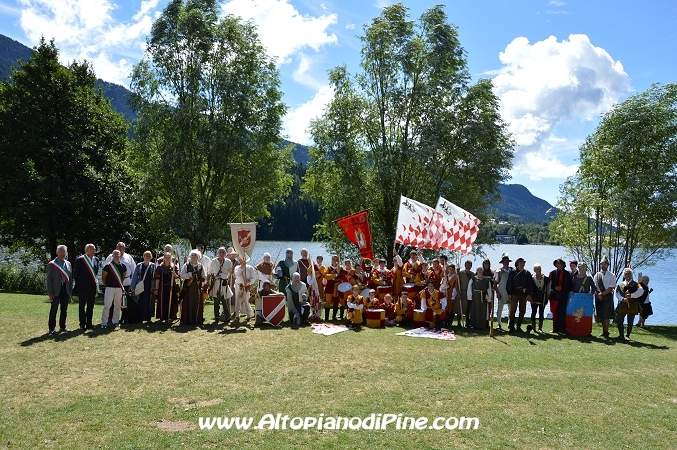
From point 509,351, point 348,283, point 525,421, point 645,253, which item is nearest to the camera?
point 525,421

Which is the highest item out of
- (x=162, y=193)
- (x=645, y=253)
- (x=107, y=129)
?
(x=107, y=129)

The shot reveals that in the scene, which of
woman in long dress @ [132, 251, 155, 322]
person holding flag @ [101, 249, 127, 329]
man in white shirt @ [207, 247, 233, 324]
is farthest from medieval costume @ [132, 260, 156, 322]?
man in white shirt @ [207, 247, 233, 324]

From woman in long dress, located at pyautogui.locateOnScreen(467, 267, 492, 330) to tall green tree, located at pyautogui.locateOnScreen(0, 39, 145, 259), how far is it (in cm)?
1840

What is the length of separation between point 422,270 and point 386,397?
24.4 ft

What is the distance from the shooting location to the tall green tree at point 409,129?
23562 millimetres

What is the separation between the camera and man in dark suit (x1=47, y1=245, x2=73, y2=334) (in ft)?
35.3

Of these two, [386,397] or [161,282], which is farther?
[161,282]

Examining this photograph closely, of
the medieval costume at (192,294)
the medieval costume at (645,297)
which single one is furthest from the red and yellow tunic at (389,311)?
the medieval costume at (645,297)

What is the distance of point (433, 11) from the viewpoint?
2366 cm

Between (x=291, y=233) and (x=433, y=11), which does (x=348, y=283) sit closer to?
(x=433, y=11)

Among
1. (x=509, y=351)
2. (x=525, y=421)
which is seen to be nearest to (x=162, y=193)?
(x=509, y=351)

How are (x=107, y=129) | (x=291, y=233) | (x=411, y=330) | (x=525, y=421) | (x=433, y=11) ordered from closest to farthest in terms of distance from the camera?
(x=525, y=421) < (x=411, y=330) < (x=433, y=11) < (x=107, y=129) < (x=291, y=233)

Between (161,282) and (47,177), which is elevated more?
(47,177)

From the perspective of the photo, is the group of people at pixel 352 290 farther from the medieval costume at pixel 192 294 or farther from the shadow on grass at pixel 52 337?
the shadow on grass at pixel 52 337
